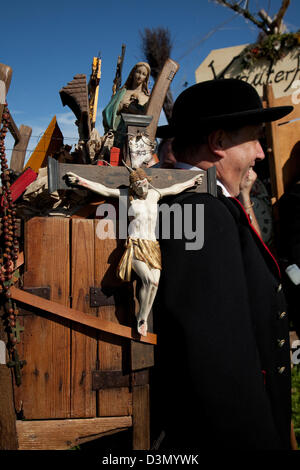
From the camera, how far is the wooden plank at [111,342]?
1.68 meters

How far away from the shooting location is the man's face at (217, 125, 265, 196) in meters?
1.89

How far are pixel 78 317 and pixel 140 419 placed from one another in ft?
1.86

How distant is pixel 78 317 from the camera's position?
5.36 feet

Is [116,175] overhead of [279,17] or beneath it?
beneath

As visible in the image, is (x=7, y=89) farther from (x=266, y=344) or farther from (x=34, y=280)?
(x=266, y=344)

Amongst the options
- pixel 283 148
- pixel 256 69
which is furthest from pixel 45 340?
pixel 256 69

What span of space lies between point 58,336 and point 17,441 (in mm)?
482

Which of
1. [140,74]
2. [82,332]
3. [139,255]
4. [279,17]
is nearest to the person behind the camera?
[139,255]

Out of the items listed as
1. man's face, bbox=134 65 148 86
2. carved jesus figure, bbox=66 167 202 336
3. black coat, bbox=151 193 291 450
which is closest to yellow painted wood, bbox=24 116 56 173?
man's face, bbox=134 65 148 86

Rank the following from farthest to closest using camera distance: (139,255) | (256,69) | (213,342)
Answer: (256,69)
(139,255)
(213,342)

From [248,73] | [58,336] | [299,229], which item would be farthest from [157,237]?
[248,73]

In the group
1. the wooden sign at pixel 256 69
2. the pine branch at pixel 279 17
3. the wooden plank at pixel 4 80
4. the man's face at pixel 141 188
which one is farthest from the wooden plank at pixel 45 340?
the pine branch at pixel 279 17

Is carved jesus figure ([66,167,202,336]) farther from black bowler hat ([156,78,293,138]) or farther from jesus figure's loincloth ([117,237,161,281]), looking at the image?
black bowler hat ([156,78,293,138])

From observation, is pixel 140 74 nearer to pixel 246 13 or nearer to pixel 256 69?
pixel 256 69
